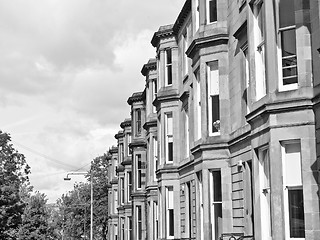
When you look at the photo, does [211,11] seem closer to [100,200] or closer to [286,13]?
[286,13]

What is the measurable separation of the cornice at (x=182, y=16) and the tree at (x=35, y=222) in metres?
44.2

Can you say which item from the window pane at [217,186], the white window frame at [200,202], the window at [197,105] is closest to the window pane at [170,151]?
the window at [197,105]

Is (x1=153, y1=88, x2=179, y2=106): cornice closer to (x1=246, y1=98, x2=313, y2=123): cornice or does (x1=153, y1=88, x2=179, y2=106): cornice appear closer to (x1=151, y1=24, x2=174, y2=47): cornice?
(x1=151, y1=24, x2=174, y2=47): cornice

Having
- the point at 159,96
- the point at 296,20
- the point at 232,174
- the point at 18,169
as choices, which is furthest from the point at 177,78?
the point at 18,169

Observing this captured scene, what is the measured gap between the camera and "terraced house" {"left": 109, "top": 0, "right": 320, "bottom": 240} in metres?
12.7

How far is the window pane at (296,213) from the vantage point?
12.7 metres

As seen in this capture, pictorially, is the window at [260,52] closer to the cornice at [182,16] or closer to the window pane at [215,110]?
the window pane at [215,110]

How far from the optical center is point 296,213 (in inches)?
503

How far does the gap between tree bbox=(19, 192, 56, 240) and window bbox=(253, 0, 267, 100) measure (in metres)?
55.0

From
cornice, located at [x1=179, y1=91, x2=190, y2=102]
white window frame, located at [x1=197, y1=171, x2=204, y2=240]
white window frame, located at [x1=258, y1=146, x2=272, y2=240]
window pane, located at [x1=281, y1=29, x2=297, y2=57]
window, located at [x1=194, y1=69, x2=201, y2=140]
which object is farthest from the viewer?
cornice, located at [x1=179, y1=91, x2=190, y2=102]

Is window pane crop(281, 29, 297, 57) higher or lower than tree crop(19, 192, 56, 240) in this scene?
higher

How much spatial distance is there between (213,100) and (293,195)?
750 cm

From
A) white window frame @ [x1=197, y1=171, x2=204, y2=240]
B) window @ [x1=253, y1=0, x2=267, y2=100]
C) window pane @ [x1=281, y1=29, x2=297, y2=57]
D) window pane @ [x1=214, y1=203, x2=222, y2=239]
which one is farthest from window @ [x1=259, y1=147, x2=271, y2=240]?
white window frame @ [x1=197, y1=171, x2=204, y2=240]

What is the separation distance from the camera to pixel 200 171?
20.3m
